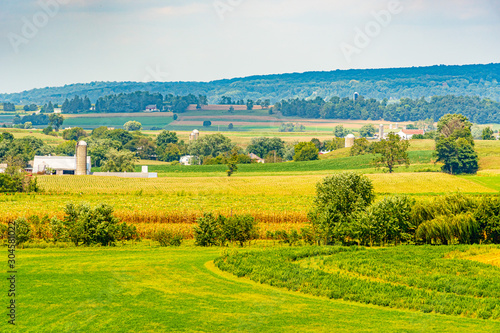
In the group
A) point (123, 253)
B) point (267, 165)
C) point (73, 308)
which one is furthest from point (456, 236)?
point (267, 165)

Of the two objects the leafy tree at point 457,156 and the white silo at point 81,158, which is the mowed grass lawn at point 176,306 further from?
the leafy tree at point 457,156

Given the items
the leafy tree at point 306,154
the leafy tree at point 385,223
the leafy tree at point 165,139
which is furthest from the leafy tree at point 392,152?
the leafy tree at point 165,139

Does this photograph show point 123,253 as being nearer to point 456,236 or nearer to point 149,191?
point 456,236

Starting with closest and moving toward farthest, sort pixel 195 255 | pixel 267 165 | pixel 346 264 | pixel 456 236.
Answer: pixel 346 264 < pixel 195 255 < pixel 456 236 < pixel 267 165

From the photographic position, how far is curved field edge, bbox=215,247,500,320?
73.9 feet

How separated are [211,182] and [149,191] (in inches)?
566

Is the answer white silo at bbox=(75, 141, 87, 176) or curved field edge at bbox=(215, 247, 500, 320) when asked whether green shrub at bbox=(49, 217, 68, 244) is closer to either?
curved field edge at bbox=(215, 247, 500, 320)

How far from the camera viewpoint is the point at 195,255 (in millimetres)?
34688

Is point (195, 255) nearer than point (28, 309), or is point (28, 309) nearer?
point (28, 309)

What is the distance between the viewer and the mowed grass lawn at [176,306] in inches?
782

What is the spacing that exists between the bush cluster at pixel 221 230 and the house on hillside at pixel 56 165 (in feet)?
270

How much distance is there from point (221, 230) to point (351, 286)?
16.7 meters

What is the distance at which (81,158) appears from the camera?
375 feet

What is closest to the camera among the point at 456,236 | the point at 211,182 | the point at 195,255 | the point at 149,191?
the point at 195,255
